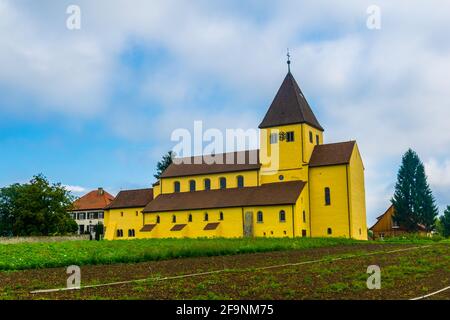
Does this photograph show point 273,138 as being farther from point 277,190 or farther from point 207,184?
point 207,184

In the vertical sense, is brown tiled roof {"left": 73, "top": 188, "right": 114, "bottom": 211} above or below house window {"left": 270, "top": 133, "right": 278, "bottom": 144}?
below

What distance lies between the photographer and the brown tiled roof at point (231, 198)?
→ 5543cm

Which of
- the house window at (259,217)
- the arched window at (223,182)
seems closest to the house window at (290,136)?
the house window at (259,217)

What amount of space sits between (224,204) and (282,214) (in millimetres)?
7579

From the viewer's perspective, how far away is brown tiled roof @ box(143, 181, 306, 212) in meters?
55.4

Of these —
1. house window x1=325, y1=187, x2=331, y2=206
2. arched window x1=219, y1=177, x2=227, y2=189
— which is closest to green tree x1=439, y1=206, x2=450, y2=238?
house window x1=325, y1=187, x2=331, y2=206

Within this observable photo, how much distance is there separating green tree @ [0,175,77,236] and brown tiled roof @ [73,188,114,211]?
74.9 ft

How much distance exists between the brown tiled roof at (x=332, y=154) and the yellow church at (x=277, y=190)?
110mm

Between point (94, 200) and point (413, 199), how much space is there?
178 feet

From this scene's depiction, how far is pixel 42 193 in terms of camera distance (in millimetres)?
65812

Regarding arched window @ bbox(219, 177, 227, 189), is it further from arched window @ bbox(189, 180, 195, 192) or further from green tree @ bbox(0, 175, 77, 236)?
green tree @ bbox(0, 175, 77, 236)

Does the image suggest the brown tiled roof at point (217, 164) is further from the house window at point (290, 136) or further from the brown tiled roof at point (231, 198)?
the house window at point (290, 136)
